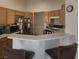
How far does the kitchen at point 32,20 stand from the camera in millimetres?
5215

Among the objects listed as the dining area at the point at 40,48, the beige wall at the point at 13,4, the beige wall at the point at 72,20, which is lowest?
the dining area at the point at 40,48

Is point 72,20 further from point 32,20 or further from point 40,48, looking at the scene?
point 32,20

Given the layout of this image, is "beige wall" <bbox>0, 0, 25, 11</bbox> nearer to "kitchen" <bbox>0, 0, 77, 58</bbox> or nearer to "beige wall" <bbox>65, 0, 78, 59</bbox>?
"kitchen" <bbox>0, 0, 77, 58</bbox>

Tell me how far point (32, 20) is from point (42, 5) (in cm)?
109

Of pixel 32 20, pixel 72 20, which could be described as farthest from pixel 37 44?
pixel 32 20

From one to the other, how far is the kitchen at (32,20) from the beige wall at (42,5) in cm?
6

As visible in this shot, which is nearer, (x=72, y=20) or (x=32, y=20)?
(x=72, y=20)

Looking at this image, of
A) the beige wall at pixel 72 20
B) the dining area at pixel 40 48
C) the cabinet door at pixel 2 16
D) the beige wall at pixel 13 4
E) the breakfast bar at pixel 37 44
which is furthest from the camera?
the beige wall at pixel 13 4

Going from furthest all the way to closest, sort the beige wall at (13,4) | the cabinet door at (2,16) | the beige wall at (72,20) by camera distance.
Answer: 1. the beige wall at (13,4)
2. the cabinet door at (2,16)
3. the beige wall at (72,20)

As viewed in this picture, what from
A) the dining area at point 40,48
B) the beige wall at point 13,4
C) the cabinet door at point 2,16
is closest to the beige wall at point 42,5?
the beige wall at point 13,4

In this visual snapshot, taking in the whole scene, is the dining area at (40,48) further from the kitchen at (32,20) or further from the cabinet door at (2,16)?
the cabinet door at (2,16)

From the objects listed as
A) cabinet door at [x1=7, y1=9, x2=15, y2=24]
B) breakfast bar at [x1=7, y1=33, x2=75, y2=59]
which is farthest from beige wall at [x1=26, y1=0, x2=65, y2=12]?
breakfast bar at [x1=7, y1=33, x2=75, y2=59]

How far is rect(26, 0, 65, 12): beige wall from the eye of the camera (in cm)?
Result: 724

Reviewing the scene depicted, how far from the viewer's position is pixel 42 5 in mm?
7941
